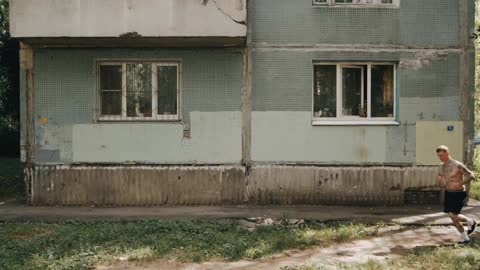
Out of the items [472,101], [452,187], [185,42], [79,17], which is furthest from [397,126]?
[79,17]

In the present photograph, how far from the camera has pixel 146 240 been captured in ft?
26.3

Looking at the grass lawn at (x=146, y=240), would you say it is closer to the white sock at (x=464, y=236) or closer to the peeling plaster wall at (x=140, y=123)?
the white sock at (x=464, y=236)

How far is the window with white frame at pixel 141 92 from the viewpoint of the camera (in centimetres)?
1141

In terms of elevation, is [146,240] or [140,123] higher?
[140,123]

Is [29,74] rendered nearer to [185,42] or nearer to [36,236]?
[185,42]

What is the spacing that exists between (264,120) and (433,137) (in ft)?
12.4

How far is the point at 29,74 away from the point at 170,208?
4267mm

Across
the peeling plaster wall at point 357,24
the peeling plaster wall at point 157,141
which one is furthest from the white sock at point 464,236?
the peeling plaster wall at point 157,141

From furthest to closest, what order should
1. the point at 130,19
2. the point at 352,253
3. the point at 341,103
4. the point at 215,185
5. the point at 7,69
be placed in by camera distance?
the point at 7,69 < the point at 341,103 < the point at 215,185 < the point at 130,19 < the point at 352,253

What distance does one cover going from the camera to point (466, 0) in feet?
37.0

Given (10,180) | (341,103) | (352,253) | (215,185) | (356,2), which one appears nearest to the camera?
(352,253)

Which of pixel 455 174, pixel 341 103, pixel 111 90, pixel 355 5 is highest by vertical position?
pixel 355 5

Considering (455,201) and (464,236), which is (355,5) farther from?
(464,236)

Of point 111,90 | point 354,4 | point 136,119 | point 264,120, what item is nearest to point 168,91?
point 136,119
